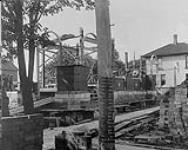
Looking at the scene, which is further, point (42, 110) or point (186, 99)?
point (42, 110)

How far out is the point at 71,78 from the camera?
13.3 meters

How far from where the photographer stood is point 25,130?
18.9ft

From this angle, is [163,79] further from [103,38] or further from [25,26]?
[103,38]

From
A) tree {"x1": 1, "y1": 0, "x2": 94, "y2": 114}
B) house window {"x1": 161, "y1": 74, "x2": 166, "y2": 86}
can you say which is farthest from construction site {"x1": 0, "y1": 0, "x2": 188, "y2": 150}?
house window {"x1": 161, "y1": 74, "x2": 166, "y2": 86}

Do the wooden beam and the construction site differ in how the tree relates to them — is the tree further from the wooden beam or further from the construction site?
the wooden beam

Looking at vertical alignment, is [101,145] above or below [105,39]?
below

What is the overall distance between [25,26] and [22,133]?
2.75 metres

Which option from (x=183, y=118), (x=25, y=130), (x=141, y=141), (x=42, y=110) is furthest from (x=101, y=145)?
(x=42, y=110)

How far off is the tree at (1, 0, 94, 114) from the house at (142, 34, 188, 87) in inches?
780

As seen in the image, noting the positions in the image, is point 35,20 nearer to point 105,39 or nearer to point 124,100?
point 105,39

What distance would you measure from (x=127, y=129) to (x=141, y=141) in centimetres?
171

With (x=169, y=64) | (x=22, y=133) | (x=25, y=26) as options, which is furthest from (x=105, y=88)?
(x=169, y=64)

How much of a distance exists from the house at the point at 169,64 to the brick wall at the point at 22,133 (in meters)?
21.3

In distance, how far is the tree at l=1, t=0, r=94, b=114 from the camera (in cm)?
710
